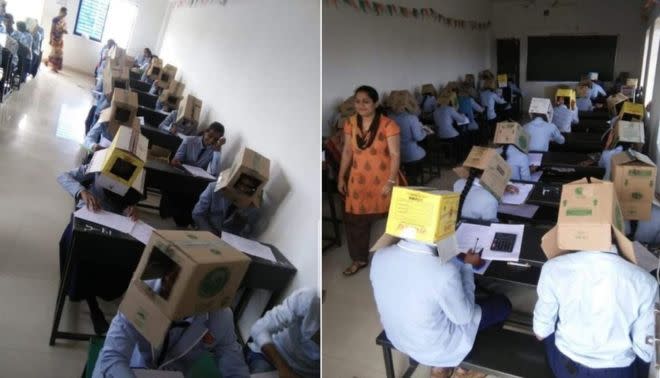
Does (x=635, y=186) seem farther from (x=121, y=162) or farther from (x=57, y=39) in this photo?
(x=57, y=39)

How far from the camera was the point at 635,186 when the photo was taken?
5.78 ft

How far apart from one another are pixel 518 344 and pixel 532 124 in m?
1.00

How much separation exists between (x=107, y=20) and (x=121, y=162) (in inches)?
10.7

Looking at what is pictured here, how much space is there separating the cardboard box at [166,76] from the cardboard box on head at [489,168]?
168 cm

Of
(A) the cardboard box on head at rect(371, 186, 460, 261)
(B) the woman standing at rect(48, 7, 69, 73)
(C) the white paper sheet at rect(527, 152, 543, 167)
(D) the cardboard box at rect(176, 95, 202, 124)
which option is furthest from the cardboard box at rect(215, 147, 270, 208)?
(C) the white paper sheet at rect(527, 152, 543, 167)

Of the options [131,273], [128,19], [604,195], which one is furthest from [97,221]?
[604,195]

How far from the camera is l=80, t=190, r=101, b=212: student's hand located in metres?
0.84

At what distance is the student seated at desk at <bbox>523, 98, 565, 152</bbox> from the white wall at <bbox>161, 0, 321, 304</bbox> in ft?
3.82

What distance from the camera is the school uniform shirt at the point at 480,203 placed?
228 cm

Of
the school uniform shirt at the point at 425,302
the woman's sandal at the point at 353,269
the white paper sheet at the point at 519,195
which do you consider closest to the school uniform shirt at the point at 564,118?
the white paper sheet at the point at 519,195

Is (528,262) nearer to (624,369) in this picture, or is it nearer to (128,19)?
(624,369)

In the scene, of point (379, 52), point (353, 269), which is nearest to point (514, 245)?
point (353, 269)

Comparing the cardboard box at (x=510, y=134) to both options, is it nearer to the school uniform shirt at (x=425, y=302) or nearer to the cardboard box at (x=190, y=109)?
the school uniform shirt at (x=425, y=302)

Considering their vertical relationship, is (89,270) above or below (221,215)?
below
